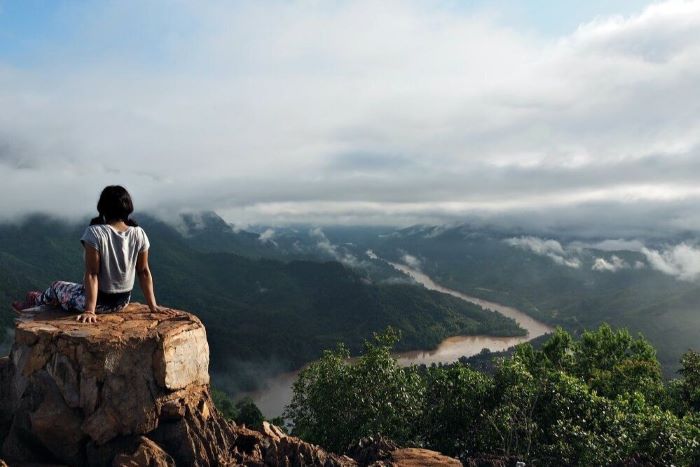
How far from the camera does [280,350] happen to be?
153 metres

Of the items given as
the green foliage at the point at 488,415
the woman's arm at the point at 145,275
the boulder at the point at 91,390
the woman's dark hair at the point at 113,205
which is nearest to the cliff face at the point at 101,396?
the boulder at the point at 91,390

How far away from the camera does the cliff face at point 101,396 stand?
965cm

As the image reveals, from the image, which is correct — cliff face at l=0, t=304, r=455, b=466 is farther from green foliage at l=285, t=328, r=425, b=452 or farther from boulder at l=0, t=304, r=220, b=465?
green foliage at l=285, t=328, r=425, b=452

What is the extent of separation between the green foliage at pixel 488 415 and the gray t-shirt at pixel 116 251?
1286cm

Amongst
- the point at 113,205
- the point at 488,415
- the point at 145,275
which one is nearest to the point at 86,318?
the point at 145,275

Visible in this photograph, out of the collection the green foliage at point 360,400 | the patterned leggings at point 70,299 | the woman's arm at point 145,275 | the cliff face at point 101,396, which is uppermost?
the woman's arm at point 145,275

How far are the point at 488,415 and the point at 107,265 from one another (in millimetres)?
16997

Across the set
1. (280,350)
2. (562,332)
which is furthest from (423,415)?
(280,350)

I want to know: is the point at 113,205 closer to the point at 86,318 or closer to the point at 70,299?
the point at 86,318

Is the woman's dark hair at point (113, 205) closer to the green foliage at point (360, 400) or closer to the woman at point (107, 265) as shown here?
the woman at point (107, 265)

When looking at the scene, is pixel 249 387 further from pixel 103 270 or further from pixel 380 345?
pixel 103 270

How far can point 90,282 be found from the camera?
400 inches

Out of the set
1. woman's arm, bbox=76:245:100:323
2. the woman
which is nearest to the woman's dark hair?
the woman

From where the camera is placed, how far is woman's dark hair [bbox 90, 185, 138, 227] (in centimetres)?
994
